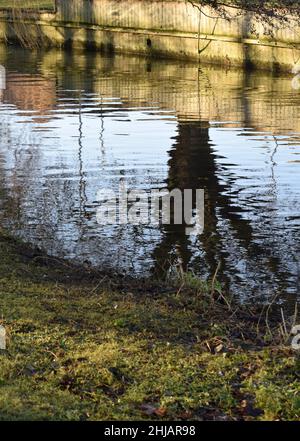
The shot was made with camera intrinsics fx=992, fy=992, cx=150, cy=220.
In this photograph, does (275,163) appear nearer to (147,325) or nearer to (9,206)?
(9,206)

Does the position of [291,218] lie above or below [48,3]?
below

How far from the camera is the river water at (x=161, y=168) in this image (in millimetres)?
11773

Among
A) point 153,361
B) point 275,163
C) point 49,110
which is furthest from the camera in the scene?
point 49,110

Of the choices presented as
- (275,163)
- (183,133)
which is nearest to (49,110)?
(183,133)

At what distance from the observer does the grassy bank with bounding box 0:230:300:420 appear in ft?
20.4

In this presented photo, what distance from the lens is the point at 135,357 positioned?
277 inches

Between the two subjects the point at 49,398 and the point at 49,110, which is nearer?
the point at 49,398

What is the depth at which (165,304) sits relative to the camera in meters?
8.70

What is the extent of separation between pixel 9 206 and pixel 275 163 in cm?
501
